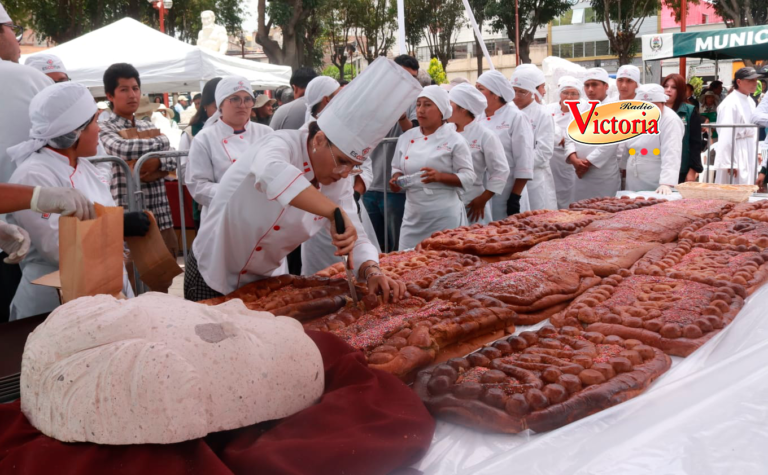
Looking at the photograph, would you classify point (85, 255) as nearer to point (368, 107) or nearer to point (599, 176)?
point (368, 107)

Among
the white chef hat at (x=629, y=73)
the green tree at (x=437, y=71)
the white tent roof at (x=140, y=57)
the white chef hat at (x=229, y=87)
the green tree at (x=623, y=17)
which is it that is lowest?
the white chef hat at (x=229, y=87)

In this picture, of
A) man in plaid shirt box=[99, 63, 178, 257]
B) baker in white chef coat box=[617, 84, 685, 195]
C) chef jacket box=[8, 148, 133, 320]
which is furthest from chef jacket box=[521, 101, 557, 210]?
chef jacket box=[8, 148, 133, 320]

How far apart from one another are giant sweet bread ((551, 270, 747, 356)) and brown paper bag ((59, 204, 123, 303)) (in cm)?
136

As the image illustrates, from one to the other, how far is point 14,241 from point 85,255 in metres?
0.65

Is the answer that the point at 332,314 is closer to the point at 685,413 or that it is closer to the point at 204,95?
the point at 685,413

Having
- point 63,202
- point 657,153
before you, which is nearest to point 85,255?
point 63,202

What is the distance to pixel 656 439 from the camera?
1.26m

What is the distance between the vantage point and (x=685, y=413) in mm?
1340

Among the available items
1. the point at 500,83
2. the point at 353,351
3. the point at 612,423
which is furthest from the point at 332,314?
the point at 500,83

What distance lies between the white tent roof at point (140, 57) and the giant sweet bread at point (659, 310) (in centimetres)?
789

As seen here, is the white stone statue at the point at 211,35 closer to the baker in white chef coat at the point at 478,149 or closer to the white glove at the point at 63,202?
the baker in white chef coat at the point at 478,149

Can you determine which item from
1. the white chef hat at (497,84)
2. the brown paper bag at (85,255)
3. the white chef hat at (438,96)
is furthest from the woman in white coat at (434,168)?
the brown paper bag at (85,255)

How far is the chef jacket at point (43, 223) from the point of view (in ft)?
7.67

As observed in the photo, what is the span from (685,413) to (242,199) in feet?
5.36
